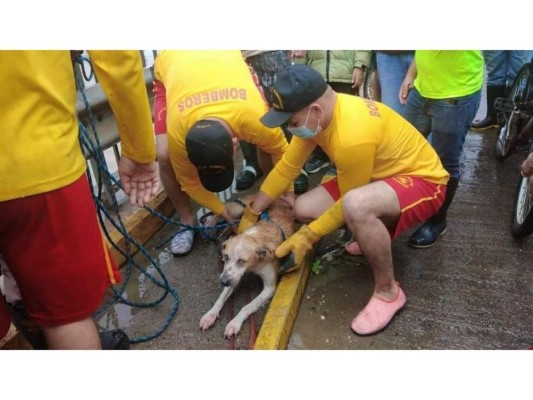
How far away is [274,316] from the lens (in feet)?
8.32

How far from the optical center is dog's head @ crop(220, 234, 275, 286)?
9.30ft

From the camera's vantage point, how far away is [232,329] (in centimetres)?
267

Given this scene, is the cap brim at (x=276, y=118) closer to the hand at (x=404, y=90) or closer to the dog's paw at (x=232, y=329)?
the dog's paw at (x=232, y=329)

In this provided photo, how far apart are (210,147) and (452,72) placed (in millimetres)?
1694

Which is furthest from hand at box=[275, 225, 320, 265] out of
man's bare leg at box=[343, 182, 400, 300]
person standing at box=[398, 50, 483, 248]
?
person standing at box=[398, 50, 483, 248]

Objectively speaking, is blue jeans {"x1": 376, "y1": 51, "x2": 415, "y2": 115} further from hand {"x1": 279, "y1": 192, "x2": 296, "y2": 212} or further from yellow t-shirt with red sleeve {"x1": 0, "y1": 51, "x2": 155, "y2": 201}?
yellow t-shirt with red sleeve {"x1": 0, "y1": 51, "x2": 155, "y2": 201}

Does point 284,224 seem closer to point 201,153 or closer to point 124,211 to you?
point 201,153

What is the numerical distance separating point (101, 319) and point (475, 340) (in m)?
2.39

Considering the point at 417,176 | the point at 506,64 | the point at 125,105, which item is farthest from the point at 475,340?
the point at 506,64

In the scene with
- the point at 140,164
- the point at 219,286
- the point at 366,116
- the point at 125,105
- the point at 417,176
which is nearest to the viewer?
the point at 125,105

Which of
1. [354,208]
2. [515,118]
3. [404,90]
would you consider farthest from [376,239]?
[515,118]

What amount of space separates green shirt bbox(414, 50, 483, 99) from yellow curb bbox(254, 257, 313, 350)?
154 centimetres

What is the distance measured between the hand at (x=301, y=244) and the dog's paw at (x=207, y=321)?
0.64 metres

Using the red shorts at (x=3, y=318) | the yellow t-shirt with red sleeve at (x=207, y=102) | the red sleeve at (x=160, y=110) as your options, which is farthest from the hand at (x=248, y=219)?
the red shorts at (x=3, y=318)
